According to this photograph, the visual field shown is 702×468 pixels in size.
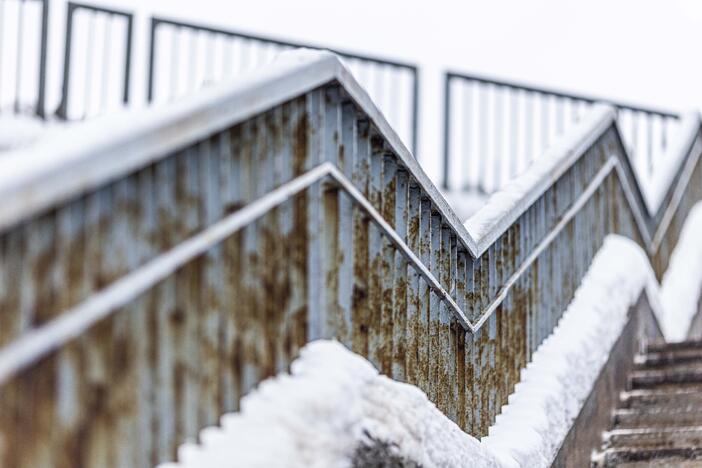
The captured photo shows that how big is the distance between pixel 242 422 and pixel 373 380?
552mm

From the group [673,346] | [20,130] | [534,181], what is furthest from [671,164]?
[20,130]

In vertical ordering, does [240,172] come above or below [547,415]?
above

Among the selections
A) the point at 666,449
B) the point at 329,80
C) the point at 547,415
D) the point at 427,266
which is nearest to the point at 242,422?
the point at 329,80

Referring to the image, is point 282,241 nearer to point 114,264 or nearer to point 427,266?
point 114,264

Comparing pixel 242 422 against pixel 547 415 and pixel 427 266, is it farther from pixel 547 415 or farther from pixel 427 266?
pixel 547 415

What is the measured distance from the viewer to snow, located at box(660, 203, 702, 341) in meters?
8.55

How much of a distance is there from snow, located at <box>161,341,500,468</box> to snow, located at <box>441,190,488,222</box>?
22.2 feet

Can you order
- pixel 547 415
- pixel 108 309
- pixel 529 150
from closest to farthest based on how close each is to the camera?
1. pixel 108 309
2. pixel 547 415
3. pixel 529 150

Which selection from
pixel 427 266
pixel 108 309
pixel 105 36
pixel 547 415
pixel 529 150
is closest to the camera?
pixel 108 309

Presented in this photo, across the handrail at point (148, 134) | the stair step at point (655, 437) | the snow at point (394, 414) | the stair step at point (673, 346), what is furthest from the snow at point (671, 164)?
the handrail at point (148, 134)

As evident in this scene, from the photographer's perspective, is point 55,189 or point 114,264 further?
point 114,264

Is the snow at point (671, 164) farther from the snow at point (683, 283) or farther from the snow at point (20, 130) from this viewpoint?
the snow at point (20, 130)

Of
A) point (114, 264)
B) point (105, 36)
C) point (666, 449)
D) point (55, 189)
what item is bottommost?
point (666, 449)

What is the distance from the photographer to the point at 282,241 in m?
3.11
